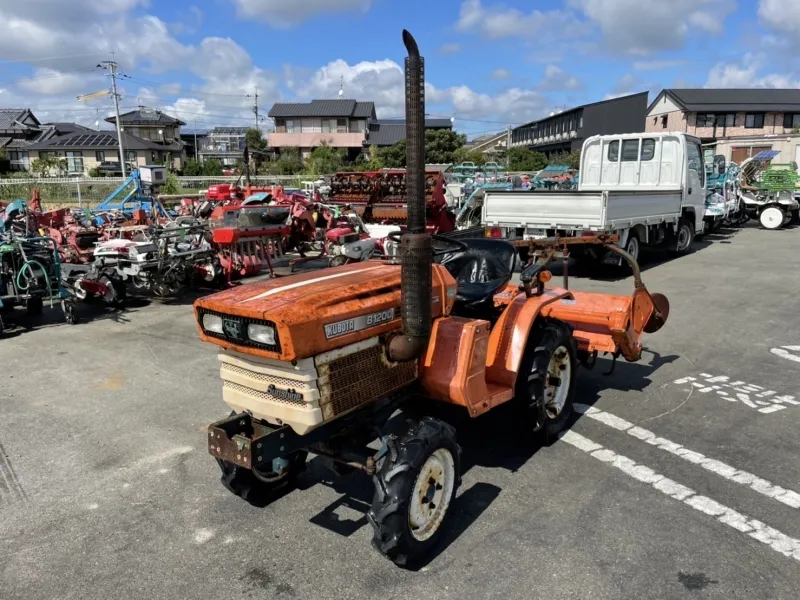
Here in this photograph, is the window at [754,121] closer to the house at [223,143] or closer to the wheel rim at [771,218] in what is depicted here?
the wheel rim at [771,218]

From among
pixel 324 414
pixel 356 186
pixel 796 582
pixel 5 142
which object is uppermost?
pixel 5 142

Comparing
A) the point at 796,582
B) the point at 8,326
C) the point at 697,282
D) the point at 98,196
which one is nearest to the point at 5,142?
the point at 98,196

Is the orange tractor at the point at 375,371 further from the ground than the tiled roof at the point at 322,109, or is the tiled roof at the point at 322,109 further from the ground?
the tiled roof at the point at 322,109

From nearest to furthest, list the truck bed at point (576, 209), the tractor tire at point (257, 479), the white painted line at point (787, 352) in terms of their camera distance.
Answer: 1. the tractor tire at point (257, 479)
2. the white painted line at point (787, 352)
3. the truck bed at point (576, 209)

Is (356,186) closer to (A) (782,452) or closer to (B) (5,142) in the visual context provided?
(A) (782,452)

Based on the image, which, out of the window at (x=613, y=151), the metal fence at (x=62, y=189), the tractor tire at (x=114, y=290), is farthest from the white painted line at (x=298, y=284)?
the metal fence at (x=62, y=189)

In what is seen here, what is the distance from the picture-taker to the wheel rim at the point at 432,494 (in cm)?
285

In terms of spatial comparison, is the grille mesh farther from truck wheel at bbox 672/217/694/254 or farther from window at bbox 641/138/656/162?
truck wheel at bbox 672/217/694/254

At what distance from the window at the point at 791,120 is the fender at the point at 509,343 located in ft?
169

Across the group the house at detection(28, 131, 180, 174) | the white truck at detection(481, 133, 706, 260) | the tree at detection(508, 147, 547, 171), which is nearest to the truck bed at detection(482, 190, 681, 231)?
the white truck at detection(481, 133, 706, 260)

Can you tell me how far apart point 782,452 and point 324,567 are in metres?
3.15

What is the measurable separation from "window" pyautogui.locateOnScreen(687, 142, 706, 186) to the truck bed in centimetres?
120

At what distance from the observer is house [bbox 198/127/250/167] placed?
242ft

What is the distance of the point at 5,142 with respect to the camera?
189 ft
